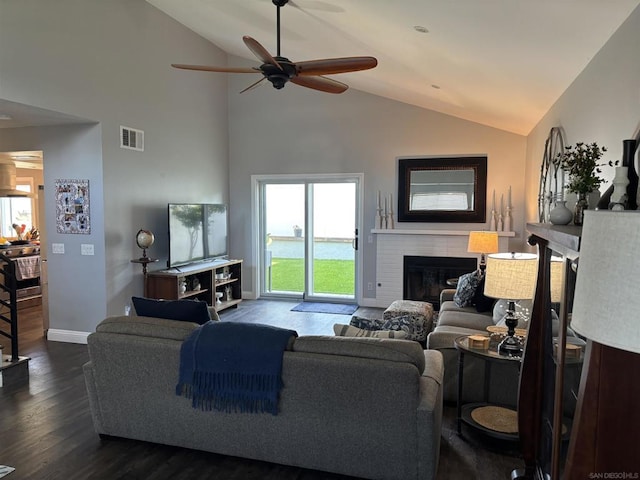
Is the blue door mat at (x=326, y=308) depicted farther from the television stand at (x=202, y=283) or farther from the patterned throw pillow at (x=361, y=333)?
the patterned throw pillow at (x=361, y=333)

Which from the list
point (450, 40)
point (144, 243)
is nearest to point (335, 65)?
point (450, 40)

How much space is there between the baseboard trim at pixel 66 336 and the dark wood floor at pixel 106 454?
1.37 metres

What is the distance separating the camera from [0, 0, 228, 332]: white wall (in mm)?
4334

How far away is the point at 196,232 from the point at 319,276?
7.60 ft

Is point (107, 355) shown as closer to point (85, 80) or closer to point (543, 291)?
point (543, 291)

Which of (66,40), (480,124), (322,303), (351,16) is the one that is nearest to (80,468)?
(351,16)

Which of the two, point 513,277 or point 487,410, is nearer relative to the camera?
point 513,277

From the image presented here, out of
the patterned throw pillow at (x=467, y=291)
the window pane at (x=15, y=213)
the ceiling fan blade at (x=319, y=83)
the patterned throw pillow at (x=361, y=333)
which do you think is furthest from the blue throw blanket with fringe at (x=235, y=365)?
the window pane at (x=15, y=213)

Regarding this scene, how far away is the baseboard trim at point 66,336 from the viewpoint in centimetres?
527

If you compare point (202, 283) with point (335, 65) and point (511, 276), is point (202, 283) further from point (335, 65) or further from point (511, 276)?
point (511, 276)

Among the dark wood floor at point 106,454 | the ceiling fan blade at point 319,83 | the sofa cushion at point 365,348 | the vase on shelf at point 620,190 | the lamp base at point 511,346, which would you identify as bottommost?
the dark wood floor at point 106,454

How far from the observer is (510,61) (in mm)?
3539

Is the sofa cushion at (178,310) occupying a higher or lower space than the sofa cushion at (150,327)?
higher

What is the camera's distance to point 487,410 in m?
3.21
